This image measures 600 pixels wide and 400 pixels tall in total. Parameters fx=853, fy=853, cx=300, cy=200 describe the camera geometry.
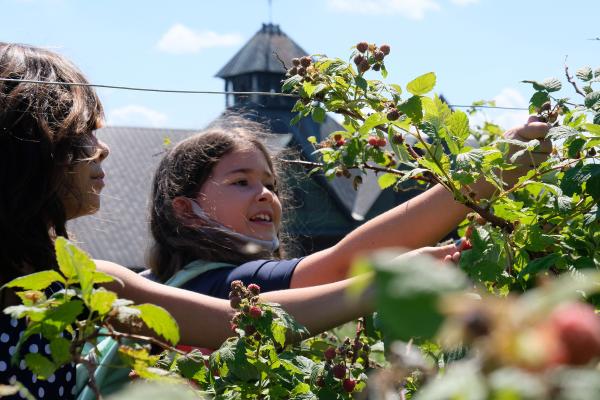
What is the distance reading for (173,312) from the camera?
1784mm

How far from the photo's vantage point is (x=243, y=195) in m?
2.85

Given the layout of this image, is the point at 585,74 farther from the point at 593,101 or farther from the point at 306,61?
the point at 306,61

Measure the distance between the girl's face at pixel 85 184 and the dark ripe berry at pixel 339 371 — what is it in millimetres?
712

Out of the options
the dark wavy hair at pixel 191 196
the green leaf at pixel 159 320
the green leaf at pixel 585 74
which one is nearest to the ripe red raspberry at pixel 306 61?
the green leaf at pixel 585 74

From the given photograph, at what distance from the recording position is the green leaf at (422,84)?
1.58m

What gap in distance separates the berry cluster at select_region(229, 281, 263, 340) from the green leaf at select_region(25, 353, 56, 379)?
1.90 ft

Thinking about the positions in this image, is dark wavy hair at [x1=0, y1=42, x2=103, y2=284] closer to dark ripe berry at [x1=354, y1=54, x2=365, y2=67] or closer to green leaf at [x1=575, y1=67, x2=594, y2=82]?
dark ripe berry at [x1=354, y1=54, x2=365, y2=67]

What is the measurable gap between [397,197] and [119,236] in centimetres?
838

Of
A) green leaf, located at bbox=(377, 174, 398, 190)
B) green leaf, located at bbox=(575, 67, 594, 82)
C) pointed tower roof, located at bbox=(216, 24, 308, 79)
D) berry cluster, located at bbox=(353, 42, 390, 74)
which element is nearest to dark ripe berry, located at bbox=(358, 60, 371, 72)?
berry cluster, located at bbox=(353, 42, 390, 74)

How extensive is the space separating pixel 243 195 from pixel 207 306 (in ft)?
3.61

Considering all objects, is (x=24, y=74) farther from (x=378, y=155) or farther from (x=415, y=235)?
(x=415, y=235)

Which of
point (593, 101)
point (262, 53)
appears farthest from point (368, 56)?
point (262, 53)

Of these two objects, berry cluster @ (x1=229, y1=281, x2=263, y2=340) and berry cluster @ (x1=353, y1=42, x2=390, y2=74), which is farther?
berry cluster @ (x1=353, y1=42, x2=390, y2=74)

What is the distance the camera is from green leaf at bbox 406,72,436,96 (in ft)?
5.17
